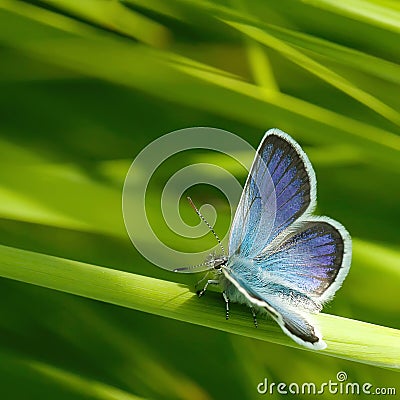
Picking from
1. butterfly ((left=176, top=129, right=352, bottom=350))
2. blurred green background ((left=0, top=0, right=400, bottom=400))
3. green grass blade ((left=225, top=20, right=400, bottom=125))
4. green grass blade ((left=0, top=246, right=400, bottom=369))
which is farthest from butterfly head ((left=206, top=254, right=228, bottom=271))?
green grass blade ((left=225, top=20, right=400, bottom=125))

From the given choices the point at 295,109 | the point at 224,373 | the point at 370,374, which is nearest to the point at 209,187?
the point at 295,109

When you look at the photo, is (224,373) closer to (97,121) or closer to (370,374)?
(370,374)

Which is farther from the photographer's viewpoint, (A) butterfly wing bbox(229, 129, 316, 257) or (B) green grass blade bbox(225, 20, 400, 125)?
(B) green grass blade bbox(225, 20, 400, 125)

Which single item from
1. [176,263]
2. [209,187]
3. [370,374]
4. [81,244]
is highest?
[209,187]

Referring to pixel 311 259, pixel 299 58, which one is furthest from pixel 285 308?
pixel 299 58

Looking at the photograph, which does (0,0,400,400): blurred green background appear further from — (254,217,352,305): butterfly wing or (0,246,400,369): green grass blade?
(0,246,400,369): green grass blade

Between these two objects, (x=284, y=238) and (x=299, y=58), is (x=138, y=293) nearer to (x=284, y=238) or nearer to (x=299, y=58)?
(x=284, y=238)
